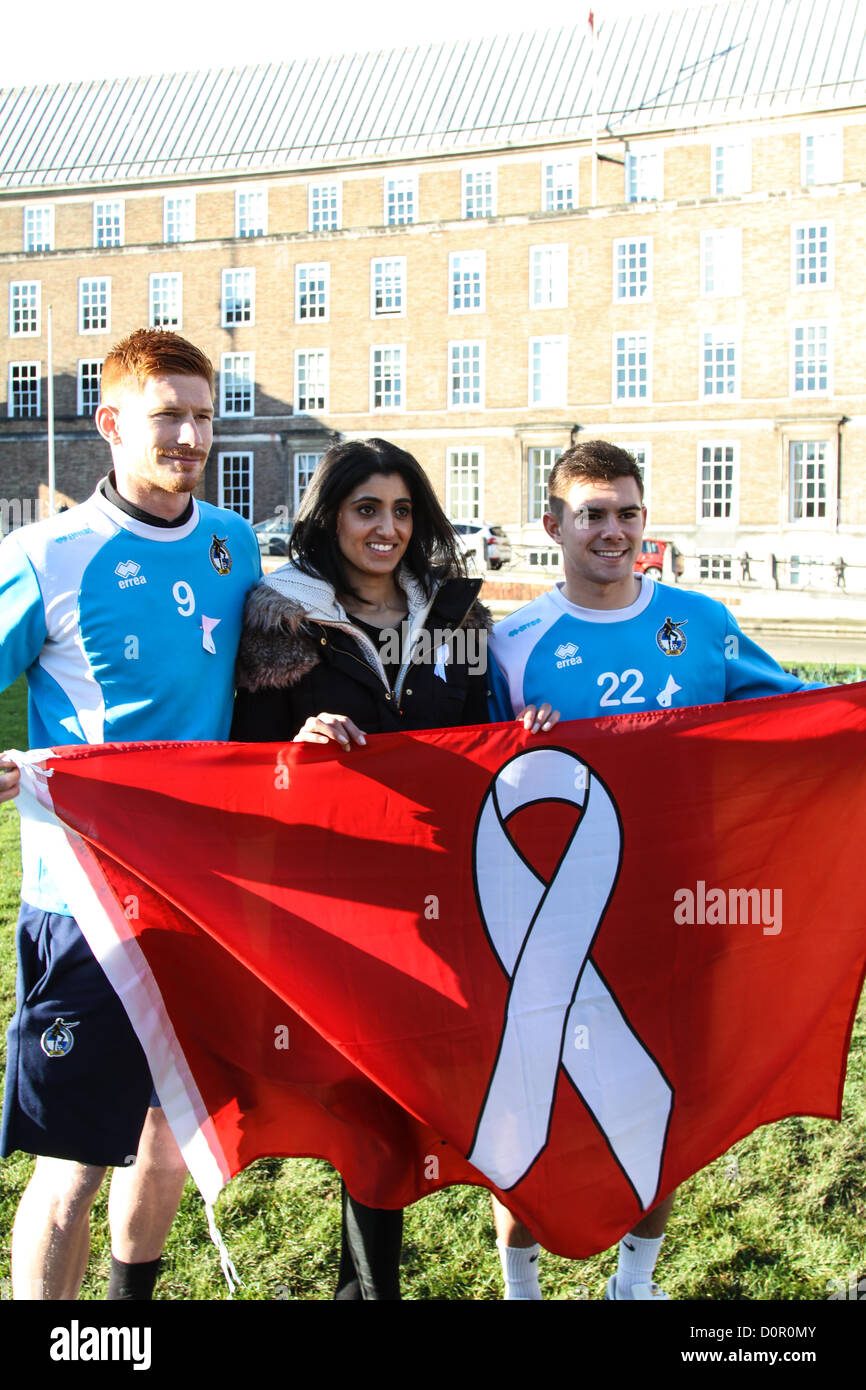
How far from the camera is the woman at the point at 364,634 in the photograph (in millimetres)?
3244

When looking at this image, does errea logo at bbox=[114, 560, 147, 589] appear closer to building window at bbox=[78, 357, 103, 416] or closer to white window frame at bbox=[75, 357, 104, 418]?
building window at bbox=[78, 357, 103, 416]

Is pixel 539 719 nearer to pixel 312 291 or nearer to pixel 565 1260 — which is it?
pixel 565 1260

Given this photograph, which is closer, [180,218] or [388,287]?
[388,287]

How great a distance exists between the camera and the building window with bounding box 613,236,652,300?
1613 inches

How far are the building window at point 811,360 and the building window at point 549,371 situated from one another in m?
7.87

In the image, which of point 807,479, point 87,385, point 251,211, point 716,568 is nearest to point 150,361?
point 716,568

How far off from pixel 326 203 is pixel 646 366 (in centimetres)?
1596

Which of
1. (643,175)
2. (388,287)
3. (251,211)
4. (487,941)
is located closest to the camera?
(487,941)

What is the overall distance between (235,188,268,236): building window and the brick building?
0.31 ft

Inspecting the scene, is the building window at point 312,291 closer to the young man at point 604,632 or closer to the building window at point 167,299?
the building window at point 167,299

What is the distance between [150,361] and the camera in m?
3.15
